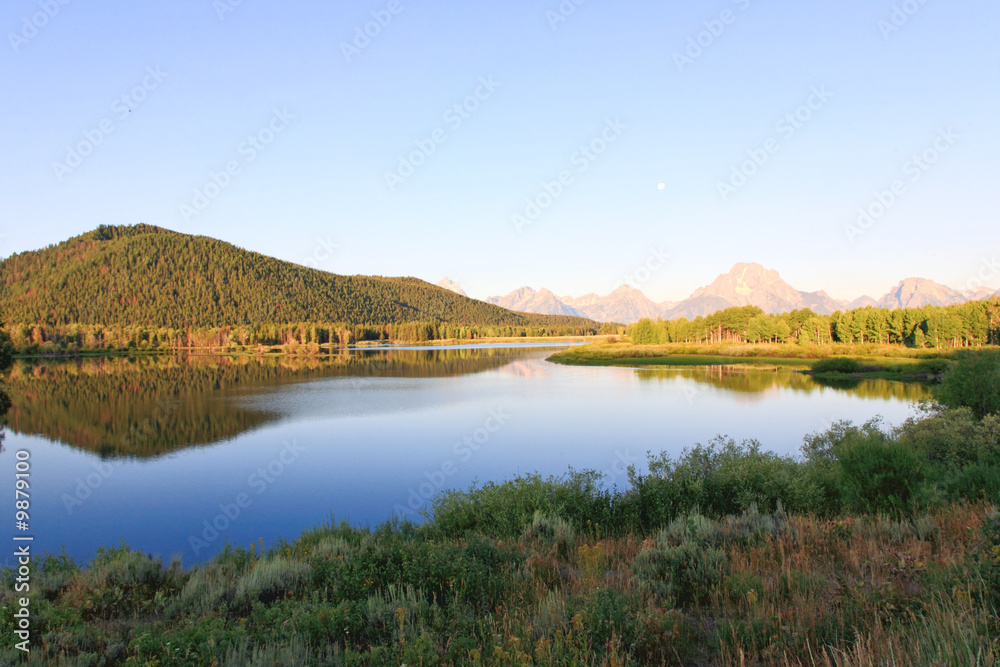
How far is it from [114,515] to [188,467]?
548cm

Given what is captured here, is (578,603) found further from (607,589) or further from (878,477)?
(878,477)

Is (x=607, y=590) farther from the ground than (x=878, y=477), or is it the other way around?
(x=607, y=590)

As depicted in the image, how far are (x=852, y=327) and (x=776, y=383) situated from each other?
5960cm

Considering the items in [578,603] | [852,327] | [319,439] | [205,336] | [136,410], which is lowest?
[319,439]

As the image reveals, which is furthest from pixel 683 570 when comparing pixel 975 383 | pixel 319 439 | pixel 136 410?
pixel 136 410

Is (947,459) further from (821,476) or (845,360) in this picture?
(845,360)

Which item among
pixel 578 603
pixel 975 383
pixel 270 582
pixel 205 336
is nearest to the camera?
A: pixel 578 603

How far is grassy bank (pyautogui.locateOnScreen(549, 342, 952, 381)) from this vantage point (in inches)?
2126

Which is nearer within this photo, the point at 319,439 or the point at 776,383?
the point at 319,439

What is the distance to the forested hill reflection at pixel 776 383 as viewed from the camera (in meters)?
41.6

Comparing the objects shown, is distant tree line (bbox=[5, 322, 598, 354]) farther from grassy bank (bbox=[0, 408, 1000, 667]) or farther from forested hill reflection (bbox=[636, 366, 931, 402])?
Result: grassy bank (bbox=[0, 408, 1000, 667])

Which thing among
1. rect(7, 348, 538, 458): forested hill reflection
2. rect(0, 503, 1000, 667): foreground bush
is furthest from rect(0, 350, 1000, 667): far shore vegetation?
rect(7, 348, 538, 458): forested hill reflection

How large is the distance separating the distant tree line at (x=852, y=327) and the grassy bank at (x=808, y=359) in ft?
55.8

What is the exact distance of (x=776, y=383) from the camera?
163ft
